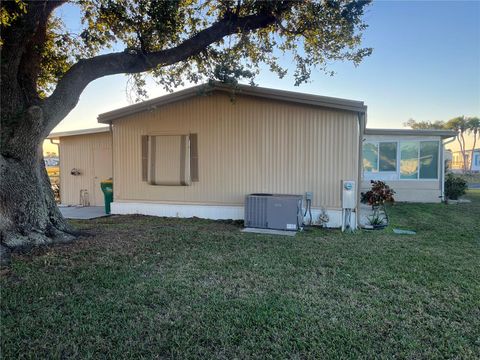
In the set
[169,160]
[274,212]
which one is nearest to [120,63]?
[169,160]

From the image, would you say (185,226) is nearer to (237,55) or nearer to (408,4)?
(237,55)

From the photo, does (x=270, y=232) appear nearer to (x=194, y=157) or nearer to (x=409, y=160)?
(x=194, y=157)

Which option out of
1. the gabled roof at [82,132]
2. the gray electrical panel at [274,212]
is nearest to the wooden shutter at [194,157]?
the gray electrical panel at [274,212]

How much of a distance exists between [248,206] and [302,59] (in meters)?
3.76

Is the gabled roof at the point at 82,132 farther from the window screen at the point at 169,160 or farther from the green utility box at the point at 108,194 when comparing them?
the window screen at the point at 169,160

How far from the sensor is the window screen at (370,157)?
1214 cm

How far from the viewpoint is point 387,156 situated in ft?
39.4

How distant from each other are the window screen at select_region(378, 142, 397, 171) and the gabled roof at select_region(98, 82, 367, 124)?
247 inches

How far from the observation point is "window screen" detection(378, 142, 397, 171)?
469 inches

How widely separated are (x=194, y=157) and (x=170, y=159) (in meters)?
0.69

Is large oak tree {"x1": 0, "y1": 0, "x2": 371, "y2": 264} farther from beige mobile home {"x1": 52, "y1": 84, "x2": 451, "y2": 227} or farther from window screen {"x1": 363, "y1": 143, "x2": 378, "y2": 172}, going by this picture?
window screen {"x1": 363, "y1": 143, "x2": 378, "y2": 172}

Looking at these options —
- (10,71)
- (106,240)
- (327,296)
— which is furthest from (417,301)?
(10,71)

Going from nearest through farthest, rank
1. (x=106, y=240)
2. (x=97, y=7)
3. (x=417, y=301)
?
(x=417, y=301), (x=106, y=240), (x=97, y=7)

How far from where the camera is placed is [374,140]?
12039 millimetres
